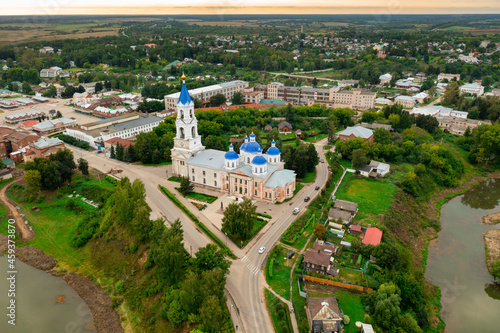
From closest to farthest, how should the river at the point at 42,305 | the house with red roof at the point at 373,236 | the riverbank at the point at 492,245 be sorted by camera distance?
the river at the point at 42,305 → the house with red roof at the point at 373,236 → the riverbank at the point at 492,245

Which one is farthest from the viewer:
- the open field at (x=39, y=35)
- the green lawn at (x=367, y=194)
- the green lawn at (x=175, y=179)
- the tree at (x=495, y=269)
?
the open field at (x=39, y=35)

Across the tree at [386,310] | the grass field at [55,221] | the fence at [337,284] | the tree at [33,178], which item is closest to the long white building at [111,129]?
the grass field at [55,221]

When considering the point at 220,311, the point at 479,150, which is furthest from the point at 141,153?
the point at 479,150

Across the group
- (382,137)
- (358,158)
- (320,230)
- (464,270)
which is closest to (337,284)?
(320,230)

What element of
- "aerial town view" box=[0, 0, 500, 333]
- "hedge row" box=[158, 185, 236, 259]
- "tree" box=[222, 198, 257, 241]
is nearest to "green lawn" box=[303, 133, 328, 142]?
"aerial town view" box=[0, 0, 500, 333]

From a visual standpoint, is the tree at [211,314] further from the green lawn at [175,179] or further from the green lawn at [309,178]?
the green lawn at [309,178]

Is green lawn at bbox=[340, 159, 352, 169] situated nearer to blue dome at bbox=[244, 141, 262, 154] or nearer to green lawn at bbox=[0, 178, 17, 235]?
blue dome at bbox=[244, 141, 262, 154]

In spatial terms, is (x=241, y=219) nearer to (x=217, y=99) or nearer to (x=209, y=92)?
(x=217, y=99)
